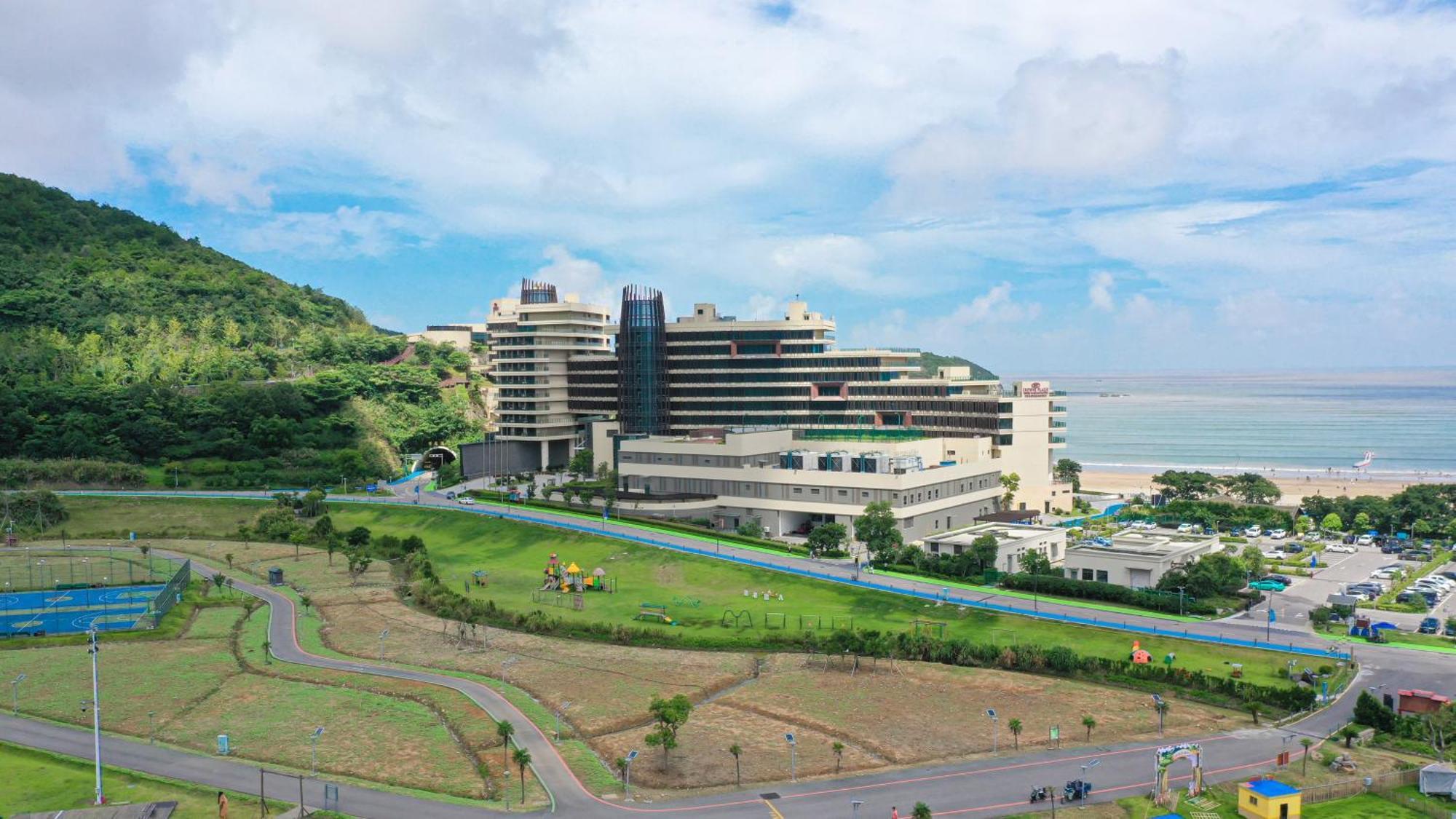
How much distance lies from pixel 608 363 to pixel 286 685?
276ft

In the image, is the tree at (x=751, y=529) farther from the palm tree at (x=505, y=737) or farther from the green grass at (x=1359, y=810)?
the green grass at (x=1359, y=810)

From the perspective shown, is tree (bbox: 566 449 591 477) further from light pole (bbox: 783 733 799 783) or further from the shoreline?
light pole (bbox: 783 733 799 783)

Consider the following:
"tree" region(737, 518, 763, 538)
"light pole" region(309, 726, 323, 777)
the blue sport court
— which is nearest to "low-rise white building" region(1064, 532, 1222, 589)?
"tree" region(737, 518, 763, 538)

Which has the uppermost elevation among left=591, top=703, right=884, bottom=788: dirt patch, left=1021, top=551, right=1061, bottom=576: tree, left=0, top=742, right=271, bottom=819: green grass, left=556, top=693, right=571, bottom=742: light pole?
left=1021, top=551, right=1061, bottom=576: tree

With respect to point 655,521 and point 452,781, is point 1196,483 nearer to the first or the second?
point 655,521

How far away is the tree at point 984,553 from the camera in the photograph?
225 feet

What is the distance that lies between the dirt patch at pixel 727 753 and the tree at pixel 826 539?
34.9m

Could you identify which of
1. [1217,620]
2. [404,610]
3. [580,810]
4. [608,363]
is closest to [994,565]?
[1217,620]

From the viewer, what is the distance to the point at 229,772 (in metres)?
35.5

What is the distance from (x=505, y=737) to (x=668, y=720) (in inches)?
231

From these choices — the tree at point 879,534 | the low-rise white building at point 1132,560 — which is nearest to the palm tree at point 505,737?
the tree at point 879,534

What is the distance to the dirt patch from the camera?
3547cm

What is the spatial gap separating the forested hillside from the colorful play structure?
165 feet

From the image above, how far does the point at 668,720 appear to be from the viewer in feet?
121
